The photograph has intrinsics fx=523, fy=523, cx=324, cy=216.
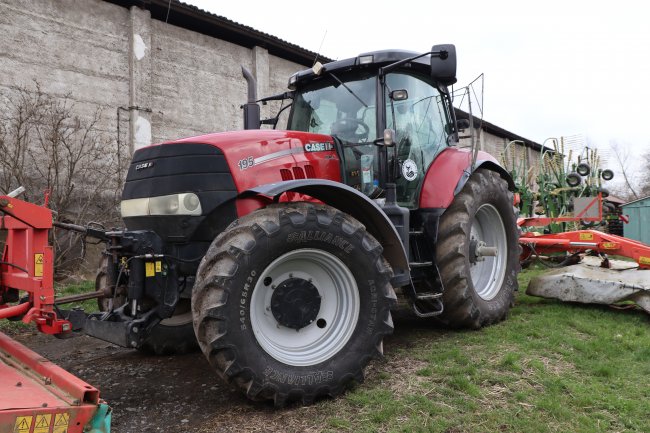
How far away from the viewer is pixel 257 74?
12945 mm

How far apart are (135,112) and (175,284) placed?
813cm

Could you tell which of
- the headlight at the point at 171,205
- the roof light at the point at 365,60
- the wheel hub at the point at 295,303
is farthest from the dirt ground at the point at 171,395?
the roof light at the point at 365,60

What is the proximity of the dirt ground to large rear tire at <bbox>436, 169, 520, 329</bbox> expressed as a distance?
2.11ft

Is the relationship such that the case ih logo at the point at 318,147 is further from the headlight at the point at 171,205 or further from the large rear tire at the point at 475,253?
the large rear tire at the point at 475,253

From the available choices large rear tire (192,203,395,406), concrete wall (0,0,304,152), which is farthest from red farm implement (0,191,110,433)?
concrete wall (0,0,304,152)

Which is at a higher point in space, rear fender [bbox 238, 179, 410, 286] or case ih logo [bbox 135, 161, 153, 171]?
case ih logo [bbox 135, 161, 153, 171]

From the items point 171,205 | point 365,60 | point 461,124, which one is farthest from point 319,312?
point 461,124

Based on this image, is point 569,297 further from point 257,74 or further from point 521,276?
point 257,74

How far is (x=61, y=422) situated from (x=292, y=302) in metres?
1.45

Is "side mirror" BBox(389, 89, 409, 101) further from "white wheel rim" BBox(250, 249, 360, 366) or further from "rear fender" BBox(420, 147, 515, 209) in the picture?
"white wheel rim" BBox(250, 249, 360, 366)

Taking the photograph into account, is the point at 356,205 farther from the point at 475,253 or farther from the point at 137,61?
the point at 137,61

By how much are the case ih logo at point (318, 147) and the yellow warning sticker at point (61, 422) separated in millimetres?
2497

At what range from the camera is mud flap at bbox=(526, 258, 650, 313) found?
17.0 ft

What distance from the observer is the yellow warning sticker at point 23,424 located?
6.84 ft
